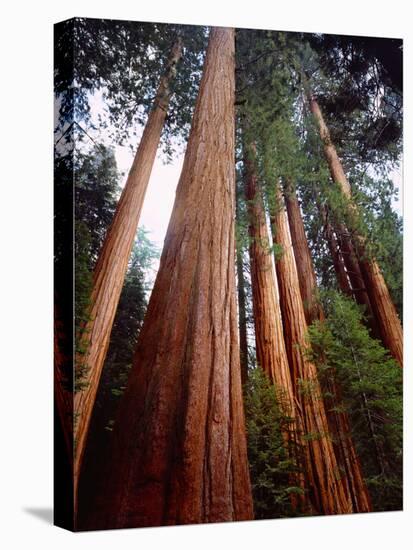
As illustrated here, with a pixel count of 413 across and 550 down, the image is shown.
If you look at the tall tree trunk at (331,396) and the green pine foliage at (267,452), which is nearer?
the green pine foliage at (267,452)

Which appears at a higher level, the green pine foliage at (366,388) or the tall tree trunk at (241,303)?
the tall tree trunk at (241,303)

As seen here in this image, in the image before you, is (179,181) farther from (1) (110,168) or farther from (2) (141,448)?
(2) (141,448)

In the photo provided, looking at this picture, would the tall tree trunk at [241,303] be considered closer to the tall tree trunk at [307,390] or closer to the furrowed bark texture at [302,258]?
the tall tree trunk at [307,390]

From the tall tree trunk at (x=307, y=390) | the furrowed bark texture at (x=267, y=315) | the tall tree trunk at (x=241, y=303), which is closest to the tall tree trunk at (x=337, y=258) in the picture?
the tall tree trunk at (x=307, y=390)

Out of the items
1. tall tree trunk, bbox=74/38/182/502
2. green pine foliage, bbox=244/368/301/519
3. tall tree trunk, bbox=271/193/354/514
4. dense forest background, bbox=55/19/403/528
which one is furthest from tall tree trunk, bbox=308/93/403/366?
tall tree trunk, bbox=74/38/182/502

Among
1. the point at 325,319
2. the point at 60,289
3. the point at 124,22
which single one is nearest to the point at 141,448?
the point at 60,289

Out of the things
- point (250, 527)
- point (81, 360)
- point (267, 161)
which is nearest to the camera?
point (81, 360)

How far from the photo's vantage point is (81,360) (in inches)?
256

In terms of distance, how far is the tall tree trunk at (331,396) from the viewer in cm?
736

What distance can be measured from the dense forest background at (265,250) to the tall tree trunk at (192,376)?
0.02 meters

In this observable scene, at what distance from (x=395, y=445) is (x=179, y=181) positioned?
2.56m

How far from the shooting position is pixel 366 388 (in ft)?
24.6

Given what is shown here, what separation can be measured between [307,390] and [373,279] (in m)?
1.02

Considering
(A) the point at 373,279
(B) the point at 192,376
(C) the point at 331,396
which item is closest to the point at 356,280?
(A) the point at 373,279
